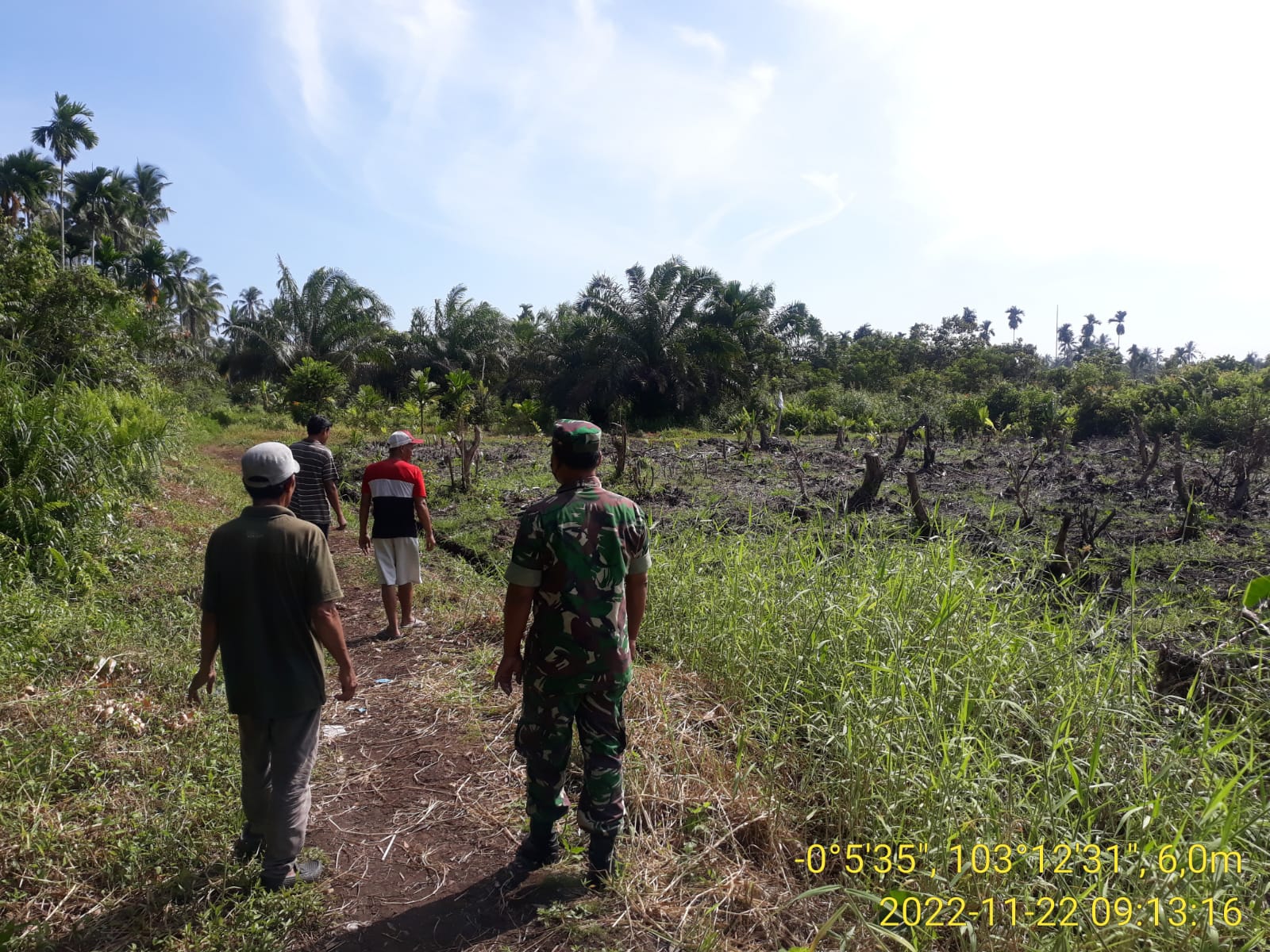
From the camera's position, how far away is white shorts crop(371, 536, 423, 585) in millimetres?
5566

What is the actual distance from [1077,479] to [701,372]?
15.2 meters

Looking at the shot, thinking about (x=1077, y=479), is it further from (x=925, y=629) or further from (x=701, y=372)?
(x=701, y=372)

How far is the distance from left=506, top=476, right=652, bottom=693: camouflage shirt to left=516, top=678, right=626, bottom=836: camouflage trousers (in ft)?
0.25

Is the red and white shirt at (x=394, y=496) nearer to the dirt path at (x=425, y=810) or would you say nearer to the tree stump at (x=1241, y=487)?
the dirt path at (x=425, y=810)

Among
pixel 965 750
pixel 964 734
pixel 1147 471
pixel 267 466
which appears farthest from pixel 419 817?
pixel 1147 471

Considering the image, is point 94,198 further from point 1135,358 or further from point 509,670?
point 1135,358

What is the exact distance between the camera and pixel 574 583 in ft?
8.81

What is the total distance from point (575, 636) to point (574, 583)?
7.2 inches

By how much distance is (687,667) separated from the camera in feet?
15.9

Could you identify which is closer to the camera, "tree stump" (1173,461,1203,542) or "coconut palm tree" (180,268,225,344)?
"tree stump" (1173,461,1203,542)

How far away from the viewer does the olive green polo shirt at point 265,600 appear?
8.84 feet

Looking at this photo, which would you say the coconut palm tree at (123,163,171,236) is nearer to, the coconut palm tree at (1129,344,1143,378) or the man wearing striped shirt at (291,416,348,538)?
the man wearing striped shirt at (291,416,348,538)
